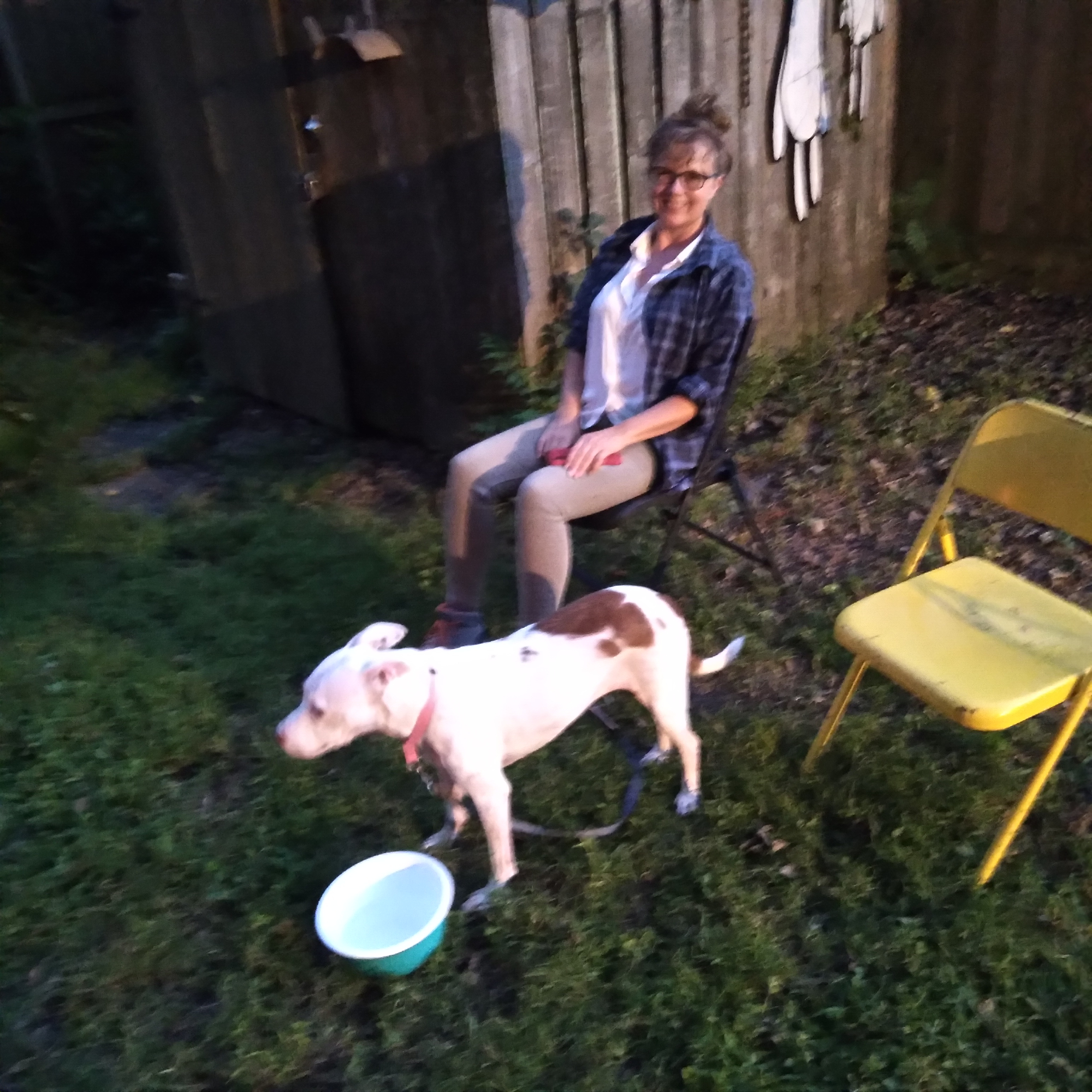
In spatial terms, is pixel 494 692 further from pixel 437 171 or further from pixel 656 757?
pixel 437 171

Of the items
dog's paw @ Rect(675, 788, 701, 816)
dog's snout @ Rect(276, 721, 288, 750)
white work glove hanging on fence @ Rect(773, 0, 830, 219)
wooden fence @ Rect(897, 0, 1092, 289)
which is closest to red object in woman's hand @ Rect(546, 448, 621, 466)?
dog's paw @ Rect(675, 788, 701, 816)

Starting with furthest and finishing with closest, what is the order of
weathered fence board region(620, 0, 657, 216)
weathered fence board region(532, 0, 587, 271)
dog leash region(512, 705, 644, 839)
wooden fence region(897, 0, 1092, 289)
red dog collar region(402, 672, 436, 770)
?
wooden fence region(897, 0, 1092, 289), weathered fence board region(620, 0, 657, 216), weathered fence board region(532, 0, 587, 271), dog leash region(512, 705, 644, 839), red dog collar region(402, 672, 436, 770)

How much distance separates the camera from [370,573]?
155 inches

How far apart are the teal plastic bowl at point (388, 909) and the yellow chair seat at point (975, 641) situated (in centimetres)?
119

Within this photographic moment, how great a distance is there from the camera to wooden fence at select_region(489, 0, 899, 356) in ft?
12.3

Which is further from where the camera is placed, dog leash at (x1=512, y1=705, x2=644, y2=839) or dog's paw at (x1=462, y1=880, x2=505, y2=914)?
dog leash at (x1=512, y1=705, x2=644, y2=839)

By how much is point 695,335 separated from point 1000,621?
1177 millimetres

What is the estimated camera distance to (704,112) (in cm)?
294

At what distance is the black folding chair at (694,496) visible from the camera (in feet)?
9.92

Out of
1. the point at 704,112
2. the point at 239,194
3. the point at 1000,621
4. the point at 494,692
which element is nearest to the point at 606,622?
the point at 494,692

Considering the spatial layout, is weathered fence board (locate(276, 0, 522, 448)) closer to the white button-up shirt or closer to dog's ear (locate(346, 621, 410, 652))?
the white button-up shirt

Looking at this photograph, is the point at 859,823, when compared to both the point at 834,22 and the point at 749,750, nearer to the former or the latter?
the point at 749,750

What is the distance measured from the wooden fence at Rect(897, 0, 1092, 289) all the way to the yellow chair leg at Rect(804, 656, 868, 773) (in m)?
4.03

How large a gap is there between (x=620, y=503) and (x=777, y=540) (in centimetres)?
121
